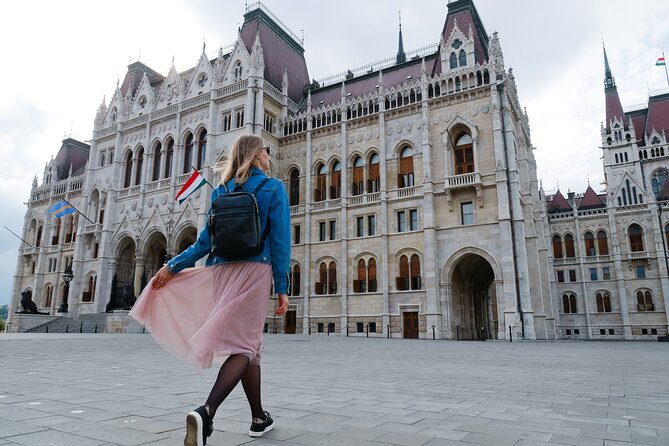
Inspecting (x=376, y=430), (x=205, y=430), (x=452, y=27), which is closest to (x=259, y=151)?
(x=205, y=430)

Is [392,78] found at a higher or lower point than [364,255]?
higher

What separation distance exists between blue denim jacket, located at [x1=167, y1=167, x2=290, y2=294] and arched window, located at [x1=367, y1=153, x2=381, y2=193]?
28.4 meters

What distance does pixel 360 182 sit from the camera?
32.9 m

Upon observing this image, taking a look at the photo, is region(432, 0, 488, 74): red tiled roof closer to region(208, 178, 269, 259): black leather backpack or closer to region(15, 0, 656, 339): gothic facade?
region(15, 0, 656, 339): gothic facade

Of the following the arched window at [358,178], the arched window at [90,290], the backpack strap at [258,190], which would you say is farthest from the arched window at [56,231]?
the backpack strap at [258,190]

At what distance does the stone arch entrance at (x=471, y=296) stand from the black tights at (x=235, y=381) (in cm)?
2545

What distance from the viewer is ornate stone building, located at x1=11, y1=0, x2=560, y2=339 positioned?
27.6m

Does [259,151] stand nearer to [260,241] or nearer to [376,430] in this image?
[260,241]

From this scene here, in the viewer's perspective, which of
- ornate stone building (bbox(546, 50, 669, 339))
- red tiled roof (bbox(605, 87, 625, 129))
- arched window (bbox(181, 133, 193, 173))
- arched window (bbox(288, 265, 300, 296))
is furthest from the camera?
red tiled roof (bbox(605, 87, 625, 129))

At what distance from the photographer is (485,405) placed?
4.78 metres

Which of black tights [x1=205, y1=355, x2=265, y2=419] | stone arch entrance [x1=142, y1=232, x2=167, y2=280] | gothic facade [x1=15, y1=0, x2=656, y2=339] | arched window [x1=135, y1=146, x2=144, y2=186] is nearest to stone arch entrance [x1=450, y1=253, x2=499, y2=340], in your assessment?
gothic facade [x1=15, y1=0, x2=656, y2=339]

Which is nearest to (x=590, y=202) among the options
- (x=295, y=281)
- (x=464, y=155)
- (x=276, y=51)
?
(x=464, y=155)

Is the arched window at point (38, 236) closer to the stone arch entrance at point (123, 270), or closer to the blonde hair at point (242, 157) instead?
the stone arch entrance at point (123, 270)

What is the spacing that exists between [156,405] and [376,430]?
7.77 ft
